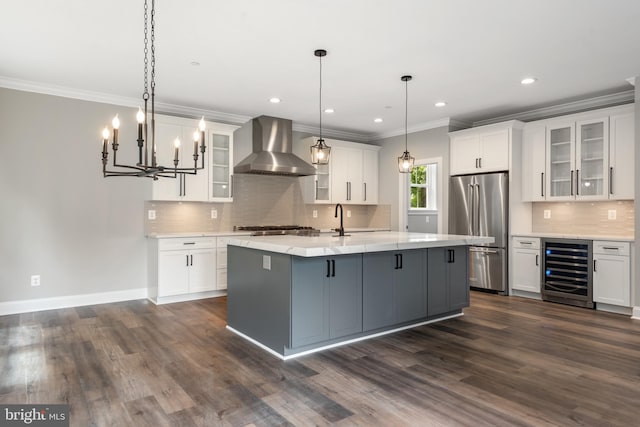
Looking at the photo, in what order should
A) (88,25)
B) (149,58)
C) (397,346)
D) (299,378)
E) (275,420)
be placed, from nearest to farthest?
(275,420) → (299,378) → (88,25) → (397,346) → (149,58)

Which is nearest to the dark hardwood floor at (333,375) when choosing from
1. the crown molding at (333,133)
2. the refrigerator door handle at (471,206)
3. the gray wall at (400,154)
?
the refrigerator door handle at (471,206)

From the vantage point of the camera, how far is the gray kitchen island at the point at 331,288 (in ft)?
10.4

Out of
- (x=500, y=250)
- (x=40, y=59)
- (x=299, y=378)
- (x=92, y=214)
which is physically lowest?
(x=299, y=378)

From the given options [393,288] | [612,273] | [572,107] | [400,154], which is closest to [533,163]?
[572,107]

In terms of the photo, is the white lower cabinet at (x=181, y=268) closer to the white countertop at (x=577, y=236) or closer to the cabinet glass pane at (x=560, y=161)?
the white countertop at (x=577, y=236)

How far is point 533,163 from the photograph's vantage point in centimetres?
556

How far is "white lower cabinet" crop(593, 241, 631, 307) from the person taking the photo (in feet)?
14.9

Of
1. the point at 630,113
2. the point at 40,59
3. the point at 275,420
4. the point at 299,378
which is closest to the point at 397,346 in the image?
the point at 299,378

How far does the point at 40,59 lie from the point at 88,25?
3.64 feet

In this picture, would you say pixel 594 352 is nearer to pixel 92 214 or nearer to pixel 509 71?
pixel 509 71

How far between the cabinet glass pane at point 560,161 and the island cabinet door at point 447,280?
1857 millimetres

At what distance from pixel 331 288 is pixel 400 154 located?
4329 mm

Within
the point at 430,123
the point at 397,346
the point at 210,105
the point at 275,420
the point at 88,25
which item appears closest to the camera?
the point at 275,420

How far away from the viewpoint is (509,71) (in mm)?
4195
